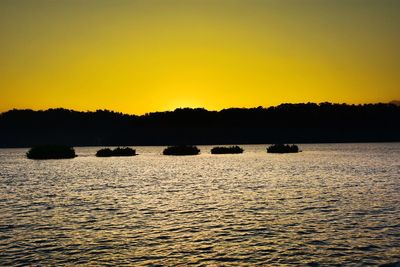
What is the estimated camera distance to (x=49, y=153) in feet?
486

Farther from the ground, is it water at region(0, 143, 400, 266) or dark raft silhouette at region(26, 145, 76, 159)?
dark raft silhouette at region(26, 145, 76, 159)

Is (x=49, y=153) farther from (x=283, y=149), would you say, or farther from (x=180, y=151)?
(x=283, y=149)

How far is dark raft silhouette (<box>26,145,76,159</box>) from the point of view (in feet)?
478

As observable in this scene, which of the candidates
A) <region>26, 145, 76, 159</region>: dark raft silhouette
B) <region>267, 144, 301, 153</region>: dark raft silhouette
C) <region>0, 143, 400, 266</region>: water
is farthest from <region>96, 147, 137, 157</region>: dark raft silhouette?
<region>0, 143, 400, 266</region>: water

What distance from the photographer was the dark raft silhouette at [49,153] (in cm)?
14562

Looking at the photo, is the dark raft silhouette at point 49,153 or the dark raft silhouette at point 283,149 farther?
the dark raft silhouette at point 283,149

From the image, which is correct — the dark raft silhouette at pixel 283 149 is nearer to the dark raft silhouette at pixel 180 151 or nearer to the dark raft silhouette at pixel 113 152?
the dark raft silhouette at pixel 180 151

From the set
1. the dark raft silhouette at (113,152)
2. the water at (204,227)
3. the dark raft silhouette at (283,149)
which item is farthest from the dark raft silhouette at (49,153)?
the water at (204,227)

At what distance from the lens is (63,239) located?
27047 mm

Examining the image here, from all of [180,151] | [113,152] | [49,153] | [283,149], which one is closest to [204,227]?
[180,151]

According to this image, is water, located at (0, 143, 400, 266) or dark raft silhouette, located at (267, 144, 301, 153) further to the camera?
dark raft silhouette, located at (267, 144, 301, 153)

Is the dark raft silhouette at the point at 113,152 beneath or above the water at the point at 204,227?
above

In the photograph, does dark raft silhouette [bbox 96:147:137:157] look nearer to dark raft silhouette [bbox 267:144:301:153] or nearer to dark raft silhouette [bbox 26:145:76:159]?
dark raft silhouette [bbox 26:145:76:159]

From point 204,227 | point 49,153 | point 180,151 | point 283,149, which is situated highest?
point 49,153
